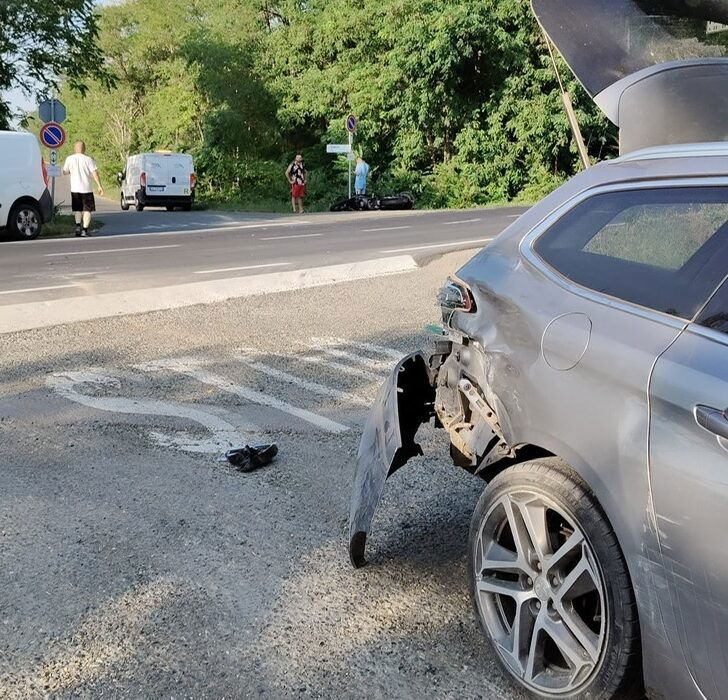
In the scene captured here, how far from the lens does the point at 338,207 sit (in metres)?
31.2

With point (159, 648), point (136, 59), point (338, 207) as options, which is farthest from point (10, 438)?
point (136, 59)

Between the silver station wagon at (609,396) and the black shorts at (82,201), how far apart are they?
53.2 ft

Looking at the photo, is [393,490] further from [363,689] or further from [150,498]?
[363,689]

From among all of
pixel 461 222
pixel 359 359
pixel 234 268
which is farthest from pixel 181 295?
pixel 461 222

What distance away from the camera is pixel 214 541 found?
375 cm

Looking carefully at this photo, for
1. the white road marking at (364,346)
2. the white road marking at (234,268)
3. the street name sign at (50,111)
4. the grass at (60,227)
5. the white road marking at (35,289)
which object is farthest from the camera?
the street name sign at (50,111)

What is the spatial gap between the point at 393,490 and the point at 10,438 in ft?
7.96

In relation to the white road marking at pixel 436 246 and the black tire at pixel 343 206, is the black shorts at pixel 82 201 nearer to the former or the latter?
the white road marking at pixel 436 246

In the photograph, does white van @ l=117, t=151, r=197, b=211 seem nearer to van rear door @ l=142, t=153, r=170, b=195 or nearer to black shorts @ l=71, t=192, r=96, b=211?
van rear door @ l=142, t=153, r=170, b=195

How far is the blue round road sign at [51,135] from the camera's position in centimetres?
1945

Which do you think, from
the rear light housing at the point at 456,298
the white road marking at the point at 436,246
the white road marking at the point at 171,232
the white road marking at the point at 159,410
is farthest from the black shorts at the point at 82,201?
the rear light housing at the point at 456,298

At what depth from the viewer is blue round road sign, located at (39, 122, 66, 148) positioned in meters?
19.5

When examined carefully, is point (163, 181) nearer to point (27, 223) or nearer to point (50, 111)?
point (50, 111)

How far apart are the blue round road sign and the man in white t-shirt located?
2.01 meters
